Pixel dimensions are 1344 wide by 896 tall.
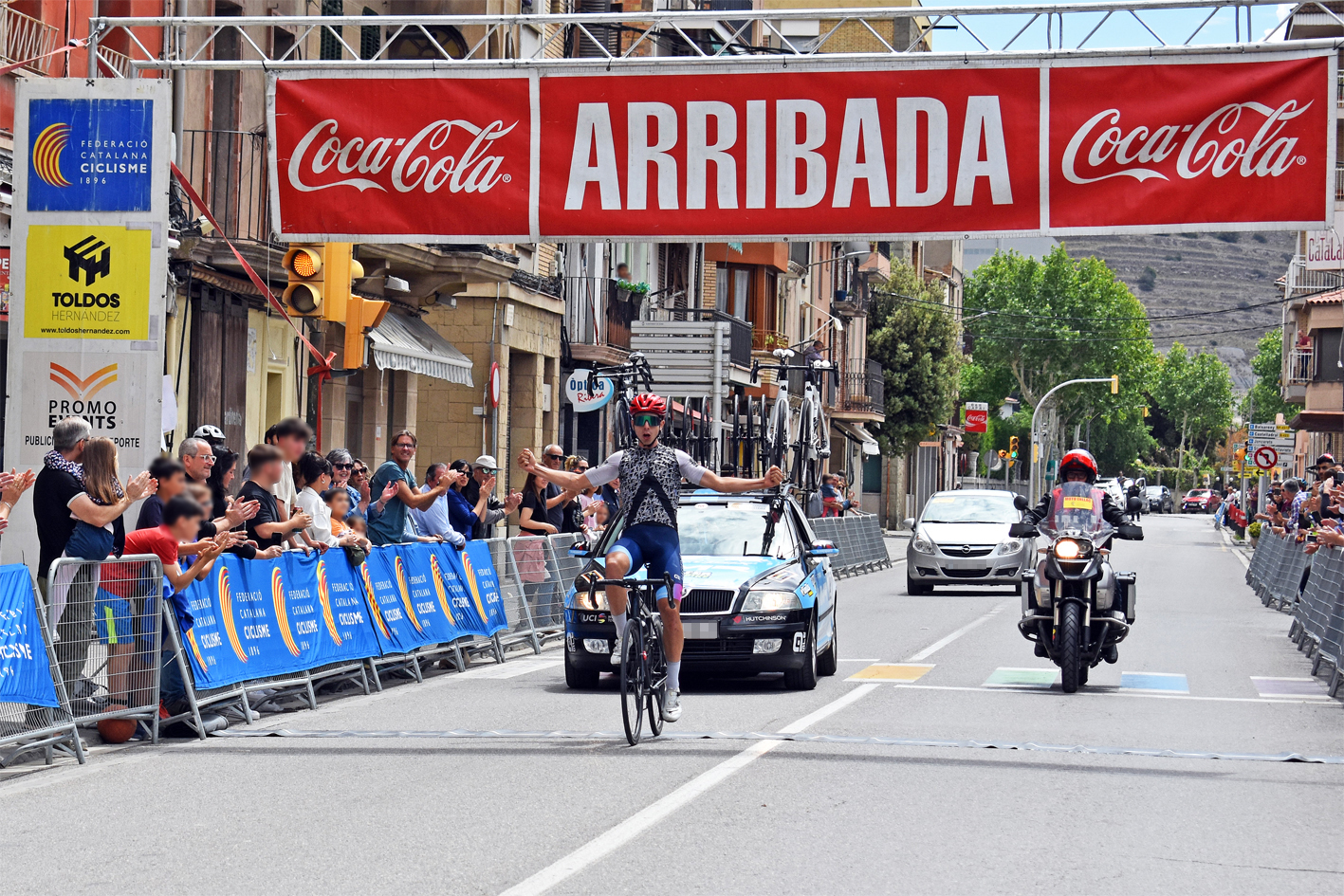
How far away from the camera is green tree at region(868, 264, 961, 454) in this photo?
7606cm

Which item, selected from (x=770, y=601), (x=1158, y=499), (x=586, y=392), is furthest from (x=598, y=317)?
(x=1158, y=499)

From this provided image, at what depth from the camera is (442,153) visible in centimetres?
1449

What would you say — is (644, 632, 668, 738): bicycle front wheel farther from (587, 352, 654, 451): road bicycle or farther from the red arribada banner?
(587, 352, 654, 451): road bicycle

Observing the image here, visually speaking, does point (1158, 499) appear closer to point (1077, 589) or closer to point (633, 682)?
point (1077, 589)

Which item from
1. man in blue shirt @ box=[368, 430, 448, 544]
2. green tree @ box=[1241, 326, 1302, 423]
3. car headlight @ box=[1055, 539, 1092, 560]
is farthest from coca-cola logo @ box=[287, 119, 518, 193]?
green tree @ box=[1241, 326, 1302, 423]

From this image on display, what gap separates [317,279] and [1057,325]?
314ft

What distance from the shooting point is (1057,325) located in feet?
352

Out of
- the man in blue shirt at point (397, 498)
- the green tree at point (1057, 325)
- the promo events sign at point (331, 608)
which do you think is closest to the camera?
the promo events sign at point (331, 608)

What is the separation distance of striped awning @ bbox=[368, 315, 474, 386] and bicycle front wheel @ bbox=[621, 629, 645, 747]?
13231mm

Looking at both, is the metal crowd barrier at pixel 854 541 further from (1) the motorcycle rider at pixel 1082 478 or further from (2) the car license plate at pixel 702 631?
(2) the car license plate at pixel 702 631

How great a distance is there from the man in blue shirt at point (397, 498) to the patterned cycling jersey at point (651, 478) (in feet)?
14.2

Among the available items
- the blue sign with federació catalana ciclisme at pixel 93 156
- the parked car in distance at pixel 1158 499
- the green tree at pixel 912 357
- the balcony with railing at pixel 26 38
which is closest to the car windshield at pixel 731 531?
the blue sign with federació catalana ciclisme at pixel 93 156

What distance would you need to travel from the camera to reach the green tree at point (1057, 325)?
106750 mm

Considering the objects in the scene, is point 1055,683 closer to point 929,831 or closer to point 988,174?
point 988,174
